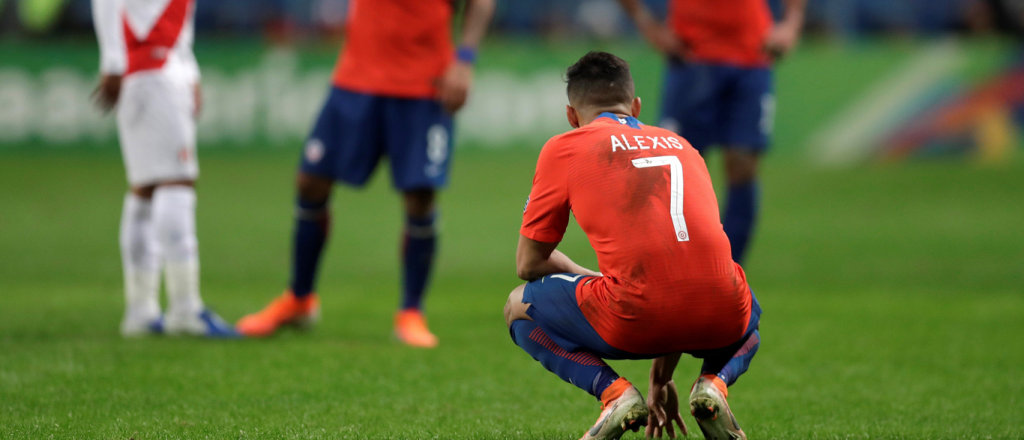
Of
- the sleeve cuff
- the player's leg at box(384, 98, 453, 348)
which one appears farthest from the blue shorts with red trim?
the player's leg at box(384, 98, 453, 348)

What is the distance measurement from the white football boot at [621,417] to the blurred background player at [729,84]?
3.08 meters

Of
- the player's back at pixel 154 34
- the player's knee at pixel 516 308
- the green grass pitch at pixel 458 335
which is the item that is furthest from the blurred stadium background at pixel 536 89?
the player's knee at pixel 516 308

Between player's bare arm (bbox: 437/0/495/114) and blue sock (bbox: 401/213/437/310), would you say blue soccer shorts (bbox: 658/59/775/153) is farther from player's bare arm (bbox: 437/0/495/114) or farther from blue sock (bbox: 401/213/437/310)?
blue sock (bbox: 401/213/437/310)

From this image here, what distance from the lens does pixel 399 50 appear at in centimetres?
523

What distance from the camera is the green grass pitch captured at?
3467 mm

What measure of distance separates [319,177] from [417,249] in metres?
0.61

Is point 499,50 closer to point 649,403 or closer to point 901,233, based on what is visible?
point 901,233

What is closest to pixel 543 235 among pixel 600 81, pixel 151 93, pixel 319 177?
pixel 600 81

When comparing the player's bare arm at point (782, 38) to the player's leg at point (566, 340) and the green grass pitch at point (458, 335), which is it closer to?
the green grass pitch at point (458, 335)

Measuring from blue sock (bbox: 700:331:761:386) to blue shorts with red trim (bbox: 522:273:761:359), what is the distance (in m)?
0.02

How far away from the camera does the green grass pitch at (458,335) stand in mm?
3467

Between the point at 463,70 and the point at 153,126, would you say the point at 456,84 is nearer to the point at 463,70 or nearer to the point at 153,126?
the point at 463,70

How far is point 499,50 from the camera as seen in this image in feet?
50.8

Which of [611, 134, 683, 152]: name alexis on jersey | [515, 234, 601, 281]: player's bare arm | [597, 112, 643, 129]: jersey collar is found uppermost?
[597, 112, 643, 129]: jersey collar
